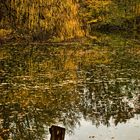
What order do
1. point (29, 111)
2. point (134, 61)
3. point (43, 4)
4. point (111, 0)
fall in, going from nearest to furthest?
1. point (29, 111)
2. point (43, 4)
3. point (134, 61)
4. point (111, 0)

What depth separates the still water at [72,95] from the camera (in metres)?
13.3

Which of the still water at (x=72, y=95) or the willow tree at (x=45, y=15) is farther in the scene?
the willow tree at (x=45, y=15)

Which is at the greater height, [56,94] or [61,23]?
[61,23]

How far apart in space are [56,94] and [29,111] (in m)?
2.49

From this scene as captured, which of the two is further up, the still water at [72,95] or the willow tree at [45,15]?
the willow tree at [45,15]

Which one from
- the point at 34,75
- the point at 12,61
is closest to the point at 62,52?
the point at 12,61

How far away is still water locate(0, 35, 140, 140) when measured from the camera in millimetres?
13289

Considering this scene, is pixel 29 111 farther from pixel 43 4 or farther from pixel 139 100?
pixel 43 4

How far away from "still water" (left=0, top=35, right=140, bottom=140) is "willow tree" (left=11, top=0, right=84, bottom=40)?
2392 mm

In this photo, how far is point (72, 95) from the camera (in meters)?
17.2

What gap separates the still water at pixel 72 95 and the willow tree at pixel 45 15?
2.39m

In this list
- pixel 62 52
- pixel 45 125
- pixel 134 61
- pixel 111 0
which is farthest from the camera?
pixel 111 0

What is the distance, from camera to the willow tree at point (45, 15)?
749 inches

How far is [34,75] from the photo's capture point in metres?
21.2
